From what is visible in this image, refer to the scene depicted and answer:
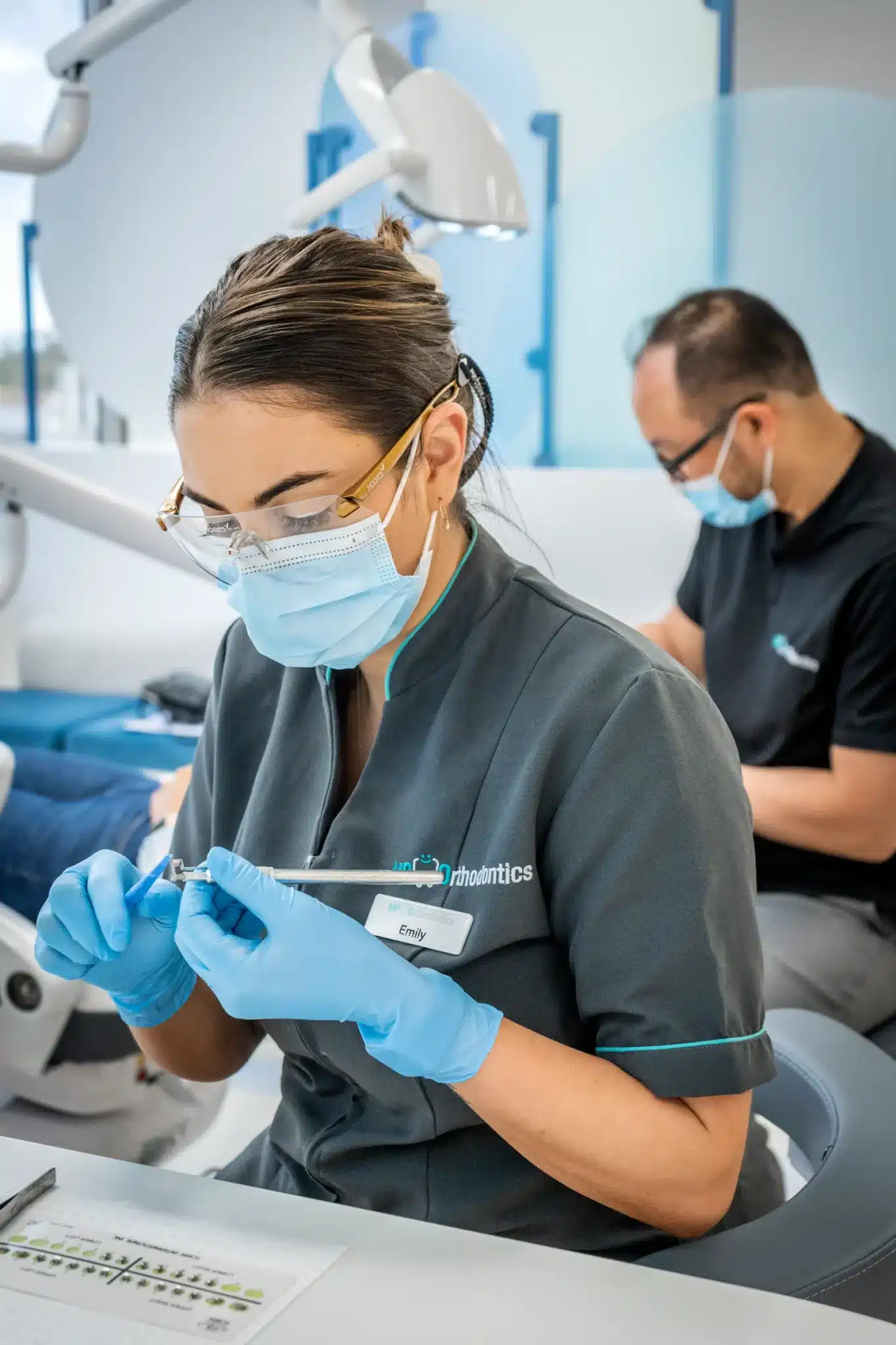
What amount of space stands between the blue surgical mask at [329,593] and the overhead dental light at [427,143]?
868 millimetres

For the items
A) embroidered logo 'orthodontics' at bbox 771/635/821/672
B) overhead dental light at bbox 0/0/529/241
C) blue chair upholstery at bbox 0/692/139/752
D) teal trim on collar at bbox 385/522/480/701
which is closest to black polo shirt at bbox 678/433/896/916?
embroidered logo 'orthodontics' at bbox 771/635/821/672

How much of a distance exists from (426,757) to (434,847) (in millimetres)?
79

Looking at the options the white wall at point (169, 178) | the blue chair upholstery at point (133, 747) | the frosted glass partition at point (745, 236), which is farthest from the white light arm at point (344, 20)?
the white wall at point (169, 178)

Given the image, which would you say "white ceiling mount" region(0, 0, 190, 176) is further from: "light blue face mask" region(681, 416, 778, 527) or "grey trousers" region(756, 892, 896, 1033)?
"grey trousers" region(756, 892, 896, 1033)

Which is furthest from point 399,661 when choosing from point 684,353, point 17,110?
point 17,110

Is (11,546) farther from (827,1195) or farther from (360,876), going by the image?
(827,1195)

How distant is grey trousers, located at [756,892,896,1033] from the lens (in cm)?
171

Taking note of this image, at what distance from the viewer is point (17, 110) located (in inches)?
157

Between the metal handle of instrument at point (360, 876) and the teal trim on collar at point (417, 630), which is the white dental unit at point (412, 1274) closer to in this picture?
the metal handle of instrument at point (360, 876)

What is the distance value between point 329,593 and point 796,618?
1048mm

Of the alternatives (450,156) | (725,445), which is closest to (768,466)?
(725,445)

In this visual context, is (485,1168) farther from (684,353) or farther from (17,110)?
(17,110)

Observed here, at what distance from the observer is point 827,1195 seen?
3.18 ft

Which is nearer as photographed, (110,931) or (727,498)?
(110,931)
